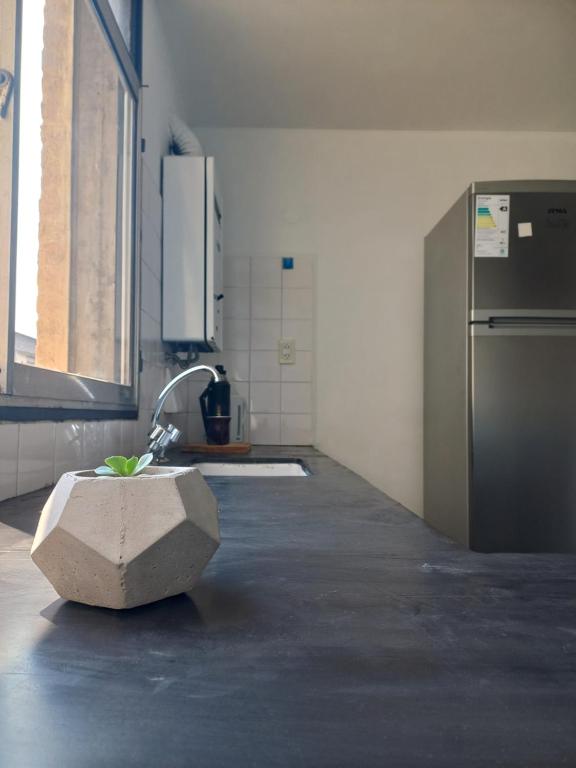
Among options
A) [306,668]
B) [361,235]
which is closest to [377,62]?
[361,235]

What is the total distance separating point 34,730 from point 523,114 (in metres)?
3.24

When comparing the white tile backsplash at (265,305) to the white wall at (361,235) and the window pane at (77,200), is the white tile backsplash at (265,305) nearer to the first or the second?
the white wall at (361,235)

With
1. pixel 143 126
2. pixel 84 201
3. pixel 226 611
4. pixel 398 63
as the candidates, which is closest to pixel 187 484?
pixel 226 611

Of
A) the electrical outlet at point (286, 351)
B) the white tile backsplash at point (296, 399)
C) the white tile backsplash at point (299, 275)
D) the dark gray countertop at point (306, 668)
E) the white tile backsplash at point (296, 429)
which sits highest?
the white tile backsplash at point (299, 275)

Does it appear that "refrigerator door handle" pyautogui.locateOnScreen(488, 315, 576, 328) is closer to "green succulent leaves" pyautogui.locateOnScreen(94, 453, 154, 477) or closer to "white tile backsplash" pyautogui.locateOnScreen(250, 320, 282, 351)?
"white tile backsplash" pyautogui.locateOnScreen(250, 320, 282, 351)

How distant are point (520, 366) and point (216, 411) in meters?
1.15

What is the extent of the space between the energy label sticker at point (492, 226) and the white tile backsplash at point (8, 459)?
1785mm

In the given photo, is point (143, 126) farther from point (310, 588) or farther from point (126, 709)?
point (126, 709)

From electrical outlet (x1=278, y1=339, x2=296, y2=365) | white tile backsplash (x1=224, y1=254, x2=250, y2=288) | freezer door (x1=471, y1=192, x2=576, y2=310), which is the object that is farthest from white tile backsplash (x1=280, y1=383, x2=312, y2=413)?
freezer door (x1=471, y1=192, x2=576, y2=310)

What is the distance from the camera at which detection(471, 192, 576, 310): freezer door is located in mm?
2305

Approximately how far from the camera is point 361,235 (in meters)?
3.10

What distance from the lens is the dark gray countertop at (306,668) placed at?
28 cm

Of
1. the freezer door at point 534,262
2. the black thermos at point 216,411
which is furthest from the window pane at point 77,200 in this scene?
the freezer door at point 534,262

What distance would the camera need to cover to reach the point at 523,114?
117 inches
